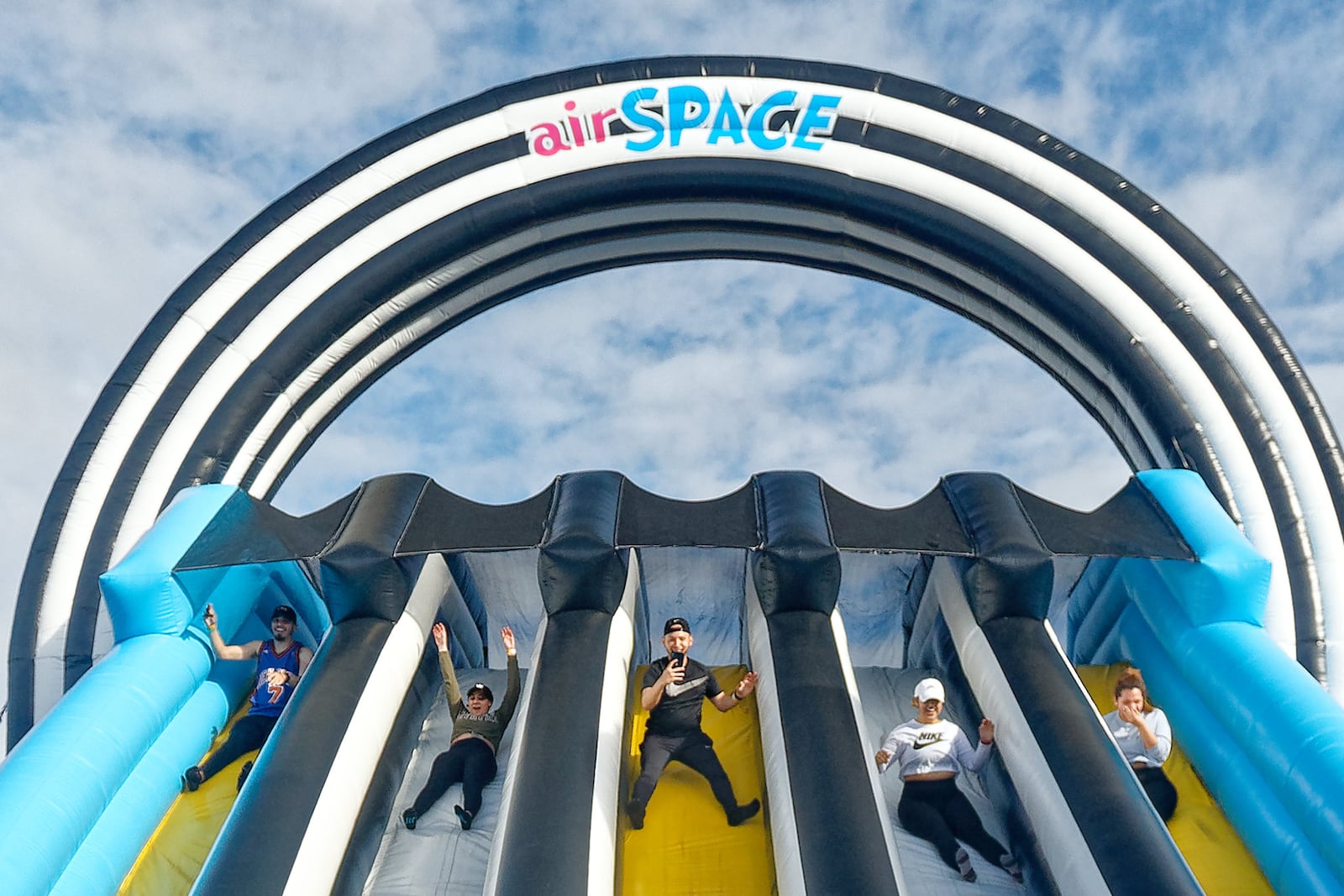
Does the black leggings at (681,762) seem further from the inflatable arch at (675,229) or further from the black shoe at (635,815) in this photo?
the inflatable arch at (675,229)

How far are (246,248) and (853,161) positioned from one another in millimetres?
4171

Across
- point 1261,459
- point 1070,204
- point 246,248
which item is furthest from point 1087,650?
point 246,248

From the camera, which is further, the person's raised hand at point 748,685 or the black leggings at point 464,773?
the person's raised hand at point 748,685

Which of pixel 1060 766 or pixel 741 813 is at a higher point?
pixel 741 813

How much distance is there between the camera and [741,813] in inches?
167

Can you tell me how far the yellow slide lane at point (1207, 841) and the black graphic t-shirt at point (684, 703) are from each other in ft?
6.44

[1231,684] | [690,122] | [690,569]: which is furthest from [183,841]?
[690,122]

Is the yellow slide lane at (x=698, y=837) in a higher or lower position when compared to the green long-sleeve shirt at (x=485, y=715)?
lower

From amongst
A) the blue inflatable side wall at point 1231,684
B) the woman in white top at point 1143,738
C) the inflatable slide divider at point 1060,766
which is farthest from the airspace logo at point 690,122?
the woman in white top at point 1143,738

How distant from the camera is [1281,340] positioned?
6.33 m

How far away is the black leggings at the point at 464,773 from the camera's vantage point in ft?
14.5

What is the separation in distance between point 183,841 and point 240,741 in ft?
1.81

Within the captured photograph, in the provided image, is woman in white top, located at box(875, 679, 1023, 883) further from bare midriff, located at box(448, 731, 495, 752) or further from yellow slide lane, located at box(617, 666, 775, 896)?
bare midriff, located at box(448, 731, 495, 752)

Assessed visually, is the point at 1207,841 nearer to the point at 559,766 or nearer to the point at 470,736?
the point at 559,766
